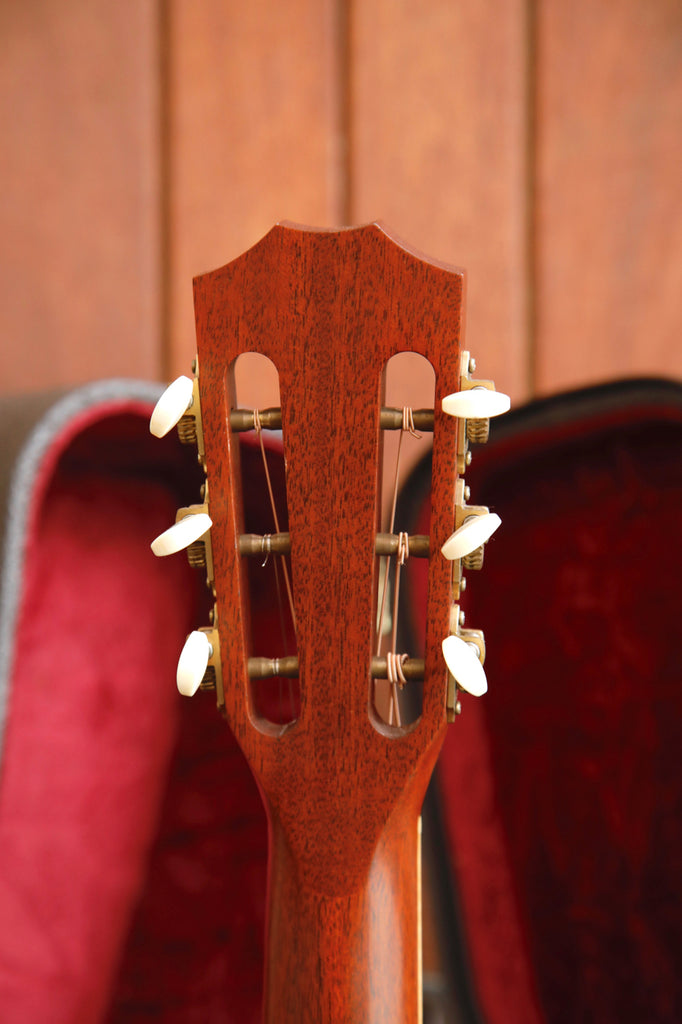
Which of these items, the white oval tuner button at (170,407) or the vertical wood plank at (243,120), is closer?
the white oval tuner button at (170,407)

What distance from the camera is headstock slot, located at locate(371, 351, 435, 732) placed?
0.99ft

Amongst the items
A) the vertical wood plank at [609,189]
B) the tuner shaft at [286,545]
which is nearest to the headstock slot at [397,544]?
the tuner shaft at [286,545]

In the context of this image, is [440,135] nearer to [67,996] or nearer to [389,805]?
[389,805]

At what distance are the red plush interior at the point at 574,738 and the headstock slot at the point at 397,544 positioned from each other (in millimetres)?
51

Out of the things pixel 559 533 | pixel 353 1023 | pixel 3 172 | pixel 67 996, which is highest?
pixel 3 172

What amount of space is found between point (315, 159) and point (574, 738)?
0.46 meters

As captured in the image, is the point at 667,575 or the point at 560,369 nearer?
the point at 667,575

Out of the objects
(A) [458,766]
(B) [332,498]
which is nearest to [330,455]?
(B) [332,498]

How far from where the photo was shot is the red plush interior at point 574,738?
0.47 meters

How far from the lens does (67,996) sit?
0.45 m

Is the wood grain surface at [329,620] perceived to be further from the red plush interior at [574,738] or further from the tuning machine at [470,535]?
the red plush interior at [574,738]

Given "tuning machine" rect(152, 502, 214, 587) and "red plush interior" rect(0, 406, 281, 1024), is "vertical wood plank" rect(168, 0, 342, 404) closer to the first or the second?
"red plush interior" rect(0, 406, 281, 1024)

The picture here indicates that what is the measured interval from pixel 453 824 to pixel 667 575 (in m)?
0.20

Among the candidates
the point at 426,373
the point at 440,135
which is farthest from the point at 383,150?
the point at 426,373
